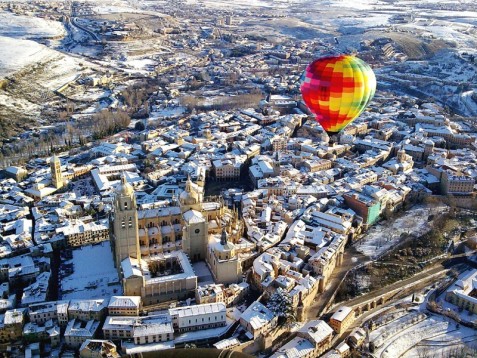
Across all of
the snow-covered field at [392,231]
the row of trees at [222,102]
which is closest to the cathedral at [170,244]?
the snow-covered field at [392,231]

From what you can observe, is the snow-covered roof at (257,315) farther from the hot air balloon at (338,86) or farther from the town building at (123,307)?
the hot air balloon at (338,86)

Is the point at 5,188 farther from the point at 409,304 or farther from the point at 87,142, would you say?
the point at 409,304

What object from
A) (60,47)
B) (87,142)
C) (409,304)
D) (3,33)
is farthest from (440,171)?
(3,33)

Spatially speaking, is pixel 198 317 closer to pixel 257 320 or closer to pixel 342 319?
pixel 257 320

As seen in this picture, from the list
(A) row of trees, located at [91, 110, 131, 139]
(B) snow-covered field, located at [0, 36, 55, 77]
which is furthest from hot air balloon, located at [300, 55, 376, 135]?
(B) snow-covered field, located at [0, 36, 55, 77]

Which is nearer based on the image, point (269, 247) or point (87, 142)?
point (269, 247)

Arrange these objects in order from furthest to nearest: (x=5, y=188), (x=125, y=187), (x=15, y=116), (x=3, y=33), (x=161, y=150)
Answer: (x=3, y=33), (x=15, y=116), (x=161, y=150), (x=5, y=188), (x=125, y=187)

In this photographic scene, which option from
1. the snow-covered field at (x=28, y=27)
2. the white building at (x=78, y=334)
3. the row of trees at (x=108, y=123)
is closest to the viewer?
the white building at (x=78, y=334)
